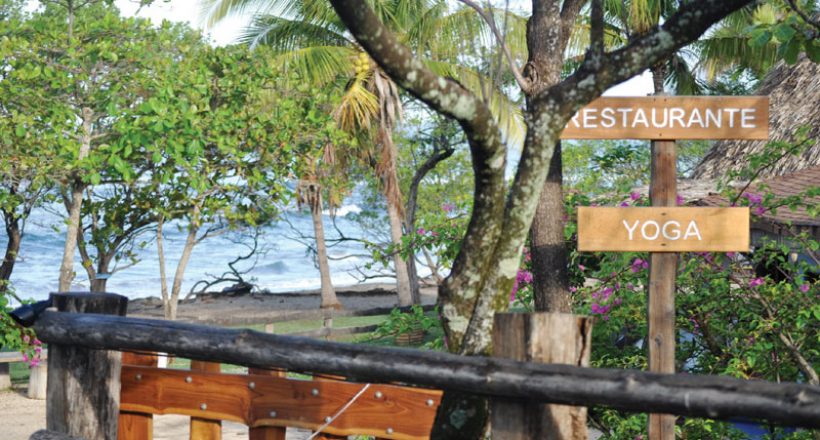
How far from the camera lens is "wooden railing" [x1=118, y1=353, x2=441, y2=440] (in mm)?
3707

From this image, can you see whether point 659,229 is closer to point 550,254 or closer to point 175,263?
point 550,254

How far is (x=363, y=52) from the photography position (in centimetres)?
2147

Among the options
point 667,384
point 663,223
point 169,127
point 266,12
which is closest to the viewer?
point 667,384

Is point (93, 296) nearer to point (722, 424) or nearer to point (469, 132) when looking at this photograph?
point (469, 132)

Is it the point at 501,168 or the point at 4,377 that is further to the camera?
the point at 4,377

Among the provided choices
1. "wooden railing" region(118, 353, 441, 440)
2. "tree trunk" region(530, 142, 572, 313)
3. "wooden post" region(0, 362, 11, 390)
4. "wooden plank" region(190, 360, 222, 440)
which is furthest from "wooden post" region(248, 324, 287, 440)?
"wooden post" region(0, 362, 11, 390)

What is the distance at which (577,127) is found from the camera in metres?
5.22

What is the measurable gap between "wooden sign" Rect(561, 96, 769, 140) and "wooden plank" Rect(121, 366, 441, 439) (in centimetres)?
200

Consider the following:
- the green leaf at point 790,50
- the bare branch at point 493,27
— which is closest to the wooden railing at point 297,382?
the bare branch at point 493,27

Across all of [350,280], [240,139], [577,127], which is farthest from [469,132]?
[350,280]

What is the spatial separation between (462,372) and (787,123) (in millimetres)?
11849

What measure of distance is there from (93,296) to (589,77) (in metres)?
2.23

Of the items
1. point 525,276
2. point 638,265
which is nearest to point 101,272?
point 525,276

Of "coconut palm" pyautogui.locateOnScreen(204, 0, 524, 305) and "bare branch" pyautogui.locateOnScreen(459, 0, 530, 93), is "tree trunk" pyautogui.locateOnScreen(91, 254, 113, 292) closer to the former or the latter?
"coconut palm" pyautogui.locateOnScreen(204, 0, 524, 305)
